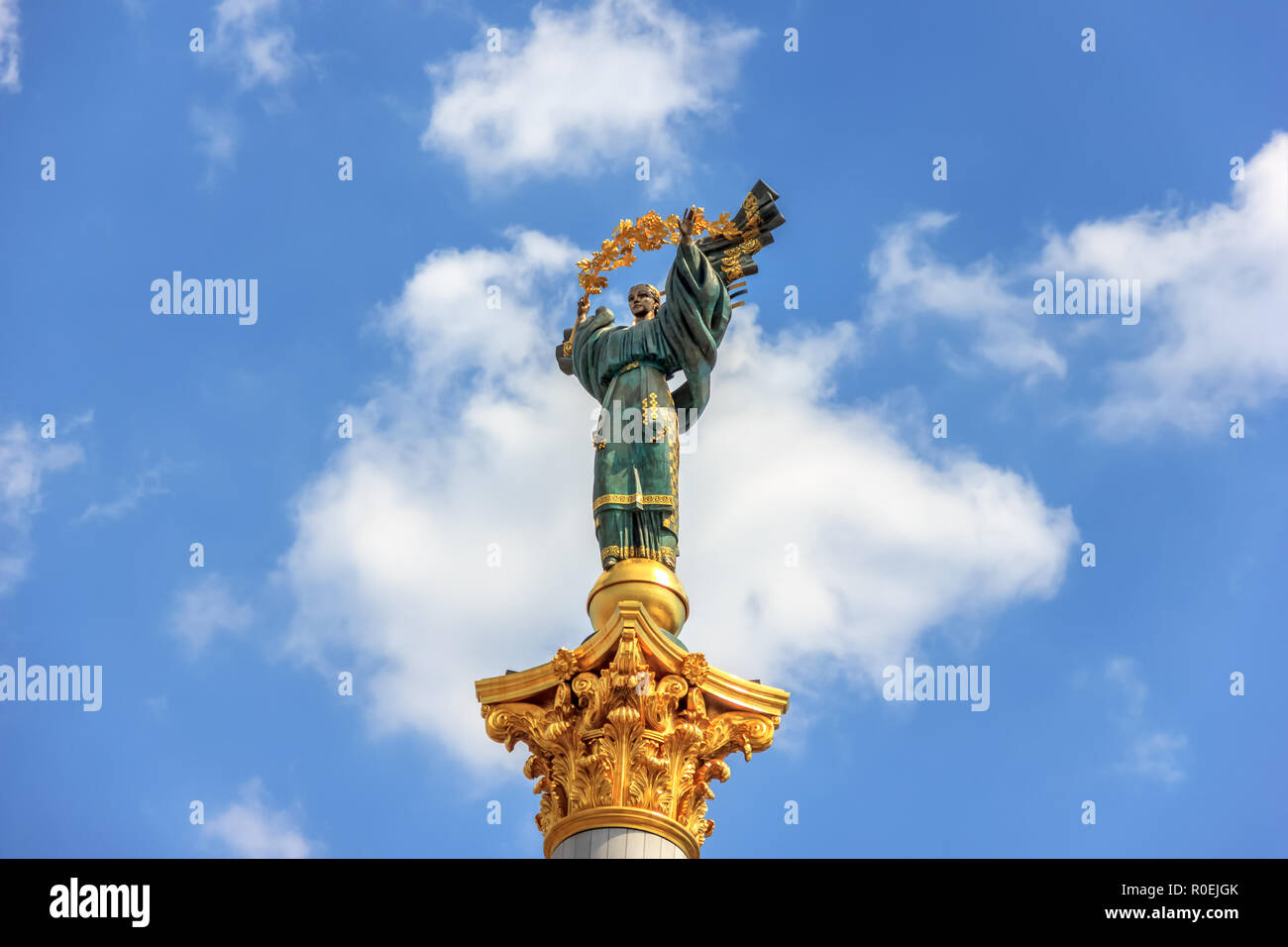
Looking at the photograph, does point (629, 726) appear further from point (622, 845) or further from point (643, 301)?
point (643, 301)

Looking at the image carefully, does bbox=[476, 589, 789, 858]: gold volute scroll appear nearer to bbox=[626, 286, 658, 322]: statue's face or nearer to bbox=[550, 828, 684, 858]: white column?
bbox=[550, 828, 684, 858]: white column

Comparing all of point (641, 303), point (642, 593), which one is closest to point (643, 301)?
point (641, 303)

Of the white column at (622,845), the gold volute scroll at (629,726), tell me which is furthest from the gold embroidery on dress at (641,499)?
the white column at (622,845)

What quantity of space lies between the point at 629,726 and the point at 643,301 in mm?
8031

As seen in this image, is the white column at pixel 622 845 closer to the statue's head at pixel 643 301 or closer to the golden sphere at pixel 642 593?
the golden sphere at pixel 642 593

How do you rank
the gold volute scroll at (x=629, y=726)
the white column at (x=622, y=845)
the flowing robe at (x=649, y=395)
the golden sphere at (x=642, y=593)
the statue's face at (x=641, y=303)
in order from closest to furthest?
the white column at (x=622, y=845) < the gold volute scroll at (x=629, y=726) < the golden sphere at (x=642, y=593) < the flowing robe at (x=649, y=395) < the statue's face at (x=641, y=303)

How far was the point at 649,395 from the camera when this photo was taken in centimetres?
2602

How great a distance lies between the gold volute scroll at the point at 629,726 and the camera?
2194cm

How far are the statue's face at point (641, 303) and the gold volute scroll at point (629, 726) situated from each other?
5.91 m

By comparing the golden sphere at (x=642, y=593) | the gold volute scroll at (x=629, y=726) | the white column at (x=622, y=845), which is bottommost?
the white column at (x=622, y=845)

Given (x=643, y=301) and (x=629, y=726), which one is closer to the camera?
(x=629, y=726)

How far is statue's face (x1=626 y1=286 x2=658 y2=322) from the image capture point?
90.1 ft

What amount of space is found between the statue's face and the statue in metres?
0.02

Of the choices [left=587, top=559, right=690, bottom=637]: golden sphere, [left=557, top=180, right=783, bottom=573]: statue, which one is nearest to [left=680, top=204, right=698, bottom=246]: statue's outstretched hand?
[left=557, top=180, right=783, bottom=573]: statue
